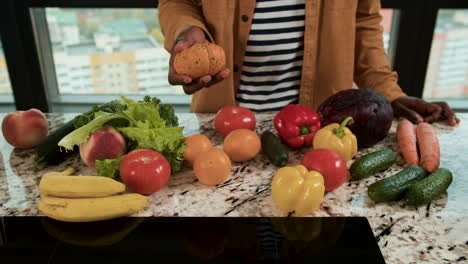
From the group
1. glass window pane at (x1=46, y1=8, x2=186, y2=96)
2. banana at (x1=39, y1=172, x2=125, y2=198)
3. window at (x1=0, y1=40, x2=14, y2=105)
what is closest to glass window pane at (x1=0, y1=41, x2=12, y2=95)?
window at (x1=0, y1=40, x2=14, y2=105)

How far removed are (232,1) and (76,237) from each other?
1054 mm

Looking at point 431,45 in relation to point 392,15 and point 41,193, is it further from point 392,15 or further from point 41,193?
point 41,193

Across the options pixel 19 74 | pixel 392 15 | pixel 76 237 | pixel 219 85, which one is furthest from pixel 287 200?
pixel 19 74

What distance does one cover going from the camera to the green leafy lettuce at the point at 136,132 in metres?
1.07

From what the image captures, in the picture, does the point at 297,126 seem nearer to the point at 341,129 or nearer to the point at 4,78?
the point at 341,129

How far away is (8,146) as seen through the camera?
51.6 inches

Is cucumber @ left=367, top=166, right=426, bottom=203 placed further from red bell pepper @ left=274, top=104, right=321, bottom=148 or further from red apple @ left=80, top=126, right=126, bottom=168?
red apple @ left=80, top=126, right=126, bottom=168

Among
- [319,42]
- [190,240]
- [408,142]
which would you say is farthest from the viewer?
[319,42]

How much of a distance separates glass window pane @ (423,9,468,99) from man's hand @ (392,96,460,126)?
1.31 metres

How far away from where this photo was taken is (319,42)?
65.7 inches

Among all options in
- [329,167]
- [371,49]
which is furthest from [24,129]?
[371,49]

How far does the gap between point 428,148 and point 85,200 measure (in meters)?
0.95

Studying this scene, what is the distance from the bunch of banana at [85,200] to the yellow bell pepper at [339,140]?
0.54 meters

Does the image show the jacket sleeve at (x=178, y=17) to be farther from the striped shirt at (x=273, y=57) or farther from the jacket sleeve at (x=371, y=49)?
the jacket sleeve at (x=371, y=49)
